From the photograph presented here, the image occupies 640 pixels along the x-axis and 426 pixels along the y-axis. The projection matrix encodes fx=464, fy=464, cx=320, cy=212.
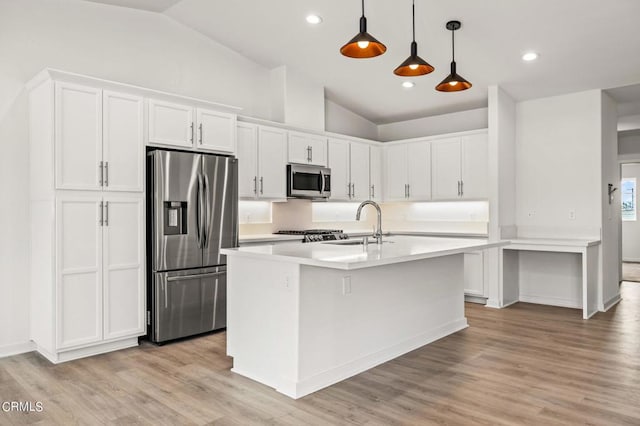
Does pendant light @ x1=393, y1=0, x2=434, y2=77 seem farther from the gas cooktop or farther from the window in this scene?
the window

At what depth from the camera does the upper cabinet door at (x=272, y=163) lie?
209 inches

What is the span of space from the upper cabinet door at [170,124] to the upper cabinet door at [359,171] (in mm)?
2712

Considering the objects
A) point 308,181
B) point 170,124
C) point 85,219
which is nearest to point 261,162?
point 308,181

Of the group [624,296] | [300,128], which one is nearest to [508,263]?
[624,296]

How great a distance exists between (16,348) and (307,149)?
367 centimetres

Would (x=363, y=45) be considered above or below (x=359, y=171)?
above

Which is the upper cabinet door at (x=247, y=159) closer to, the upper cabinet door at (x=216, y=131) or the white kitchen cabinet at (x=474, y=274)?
the upper cabinet door at (x=216, y=131)

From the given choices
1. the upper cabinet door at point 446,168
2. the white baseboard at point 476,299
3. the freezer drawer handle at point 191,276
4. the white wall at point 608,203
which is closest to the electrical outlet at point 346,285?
the freezer drawer handle at point 191,276

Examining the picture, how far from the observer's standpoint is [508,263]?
231 inches

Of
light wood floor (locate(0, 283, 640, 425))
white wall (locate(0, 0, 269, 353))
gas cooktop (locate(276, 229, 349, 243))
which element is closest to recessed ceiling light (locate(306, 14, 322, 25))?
white wall (locate(0, 0, 269, 353))

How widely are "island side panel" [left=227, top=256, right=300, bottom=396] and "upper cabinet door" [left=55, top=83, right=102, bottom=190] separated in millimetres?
1432

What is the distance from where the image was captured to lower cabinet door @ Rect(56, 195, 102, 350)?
12.0ft

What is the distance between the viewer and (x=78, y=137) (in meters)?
3.76

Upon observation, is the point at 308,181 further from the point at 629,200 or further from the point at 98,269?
the point at 629,200
